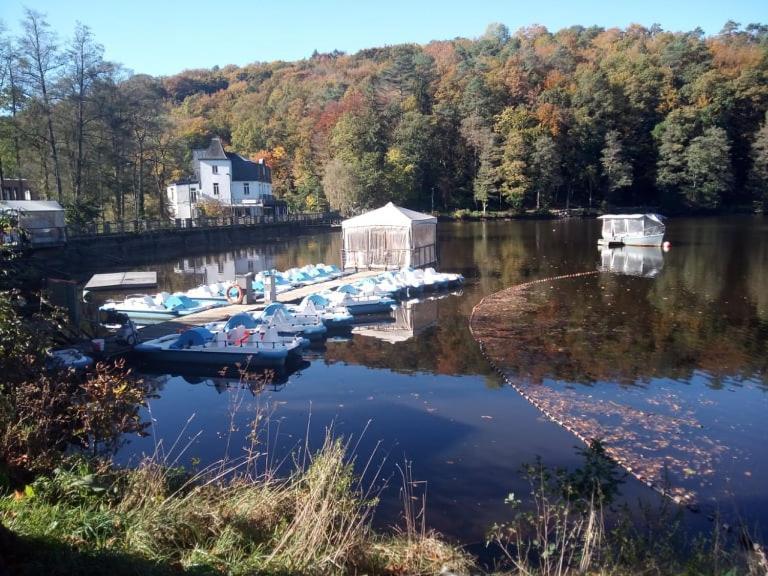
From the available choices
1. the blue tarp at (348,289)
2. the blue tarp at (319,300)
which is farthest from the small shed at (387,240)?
the blue tarp at (319,300)

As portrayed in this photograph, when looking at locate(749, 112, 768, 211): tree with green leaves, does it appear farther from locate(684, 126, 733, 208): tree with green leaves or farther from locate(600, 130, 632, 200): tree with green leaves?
locate(600, 130, 632, 200): tree with green leaves

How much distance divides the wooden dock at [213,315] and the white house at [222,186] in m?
42.4

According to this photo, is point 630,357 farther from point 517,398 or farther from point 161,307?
point 161,307

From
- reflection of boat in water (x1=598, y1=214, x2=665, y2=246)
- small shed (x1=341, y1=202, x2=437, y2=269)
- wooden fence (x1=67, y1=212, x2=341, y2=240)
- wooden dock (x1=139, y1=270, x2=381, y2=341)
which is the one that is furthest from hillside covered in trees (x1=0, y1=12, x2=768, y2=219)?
wooden dock (x1=139, y1=270, x2=381, y2=341)

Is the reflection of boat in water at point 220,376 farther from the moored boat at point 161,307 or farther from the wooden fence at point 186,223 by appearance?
the wooden fence at point 186,223

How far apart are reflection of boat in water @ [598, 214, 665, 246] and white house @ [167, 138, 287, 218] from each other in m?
40.3

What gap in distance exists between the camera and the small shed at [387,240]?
31.7 metres

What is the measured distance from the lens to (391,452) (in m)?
10.2

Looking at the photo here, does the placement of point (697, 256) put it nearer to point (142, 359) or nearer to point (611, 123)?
point (142, 359)

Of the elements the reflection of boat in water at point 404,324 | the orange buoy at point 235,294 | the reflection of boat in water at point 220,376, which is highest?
the orange buoy at point 235,294

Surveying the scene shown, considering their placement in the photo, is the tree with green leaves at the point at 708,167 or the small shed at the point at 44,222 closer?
the small shed at the point at 44,222

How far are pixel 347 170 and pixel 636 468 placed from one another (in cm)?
6291

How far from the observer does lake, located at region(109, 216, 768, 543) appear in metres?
9.24

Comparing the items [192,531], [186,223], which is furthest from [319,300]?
[186,223]
